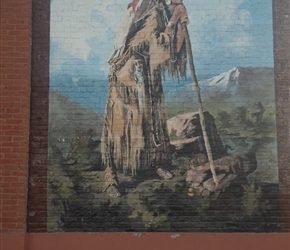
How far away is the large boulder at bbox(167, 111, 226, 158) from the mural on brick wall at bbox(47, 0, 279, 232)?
0.01 meters

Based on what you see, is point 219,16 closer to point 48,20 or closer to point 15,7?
point 48,20

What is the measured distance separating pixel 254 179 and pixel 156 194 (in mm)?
1446

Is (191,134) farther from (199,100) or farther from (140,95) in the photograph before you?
(140,95)

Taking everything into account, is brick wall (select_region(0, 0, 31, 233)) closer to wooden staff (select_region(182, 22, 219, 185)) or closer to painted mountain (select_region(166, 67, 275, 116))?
painted mountain (select_region(166, 67, 275, 116))

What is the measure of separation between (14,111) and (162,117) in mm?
2182

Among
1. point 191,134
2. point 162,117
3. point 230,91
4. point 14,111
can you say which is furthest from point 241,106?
point 14,111

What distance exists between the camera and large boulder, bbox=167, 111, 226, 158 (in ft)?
23.2

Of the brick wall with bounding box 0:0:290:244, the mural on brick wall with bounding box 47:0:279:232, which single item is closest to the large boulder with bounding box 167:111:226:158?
the mural on brick wall with bounding box 47:0:279:232

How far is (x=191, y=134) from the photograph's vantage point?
711 cm
